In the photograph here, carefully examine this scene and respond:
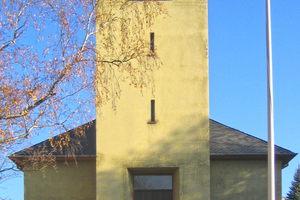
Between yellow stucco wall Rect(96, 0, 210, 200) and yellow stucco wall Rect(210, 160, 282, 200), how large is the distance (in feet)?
9.37

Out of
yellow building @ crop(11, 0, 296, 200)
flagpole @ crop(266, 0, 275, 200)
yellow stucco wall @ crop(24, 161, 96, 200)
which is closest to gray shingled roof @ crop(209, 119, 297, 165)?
yellow building @ crop(11, 0, 296, 200)

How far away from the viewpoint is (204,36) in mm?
17453

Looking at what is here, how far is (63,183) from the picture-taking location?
19.9m

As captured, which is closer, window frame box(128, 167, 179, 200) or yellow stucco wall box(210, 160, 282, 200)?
window frame box(128, 167, 179, 200)

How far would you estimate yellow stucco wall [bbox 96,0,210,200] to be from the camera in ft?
55.1

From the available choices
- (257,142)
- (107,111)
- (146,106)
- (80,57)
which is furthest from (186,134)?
(80,57)

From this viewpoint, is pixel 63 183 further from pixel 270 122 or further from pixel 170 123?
pixel 270 122

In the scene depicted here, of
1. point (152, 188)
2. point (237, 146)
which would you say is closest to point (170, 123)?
point (152, 188)

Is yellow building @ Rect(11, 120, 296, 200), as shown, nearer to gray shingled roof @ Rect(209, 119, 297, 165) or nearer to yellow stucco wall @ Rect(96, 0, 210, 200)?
gray shingled roof @ Rect(209, 119, 297, 165)

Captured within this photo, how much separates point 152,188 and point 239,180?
396 centimetres

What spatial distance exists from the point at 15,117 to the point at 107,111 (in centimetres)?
753

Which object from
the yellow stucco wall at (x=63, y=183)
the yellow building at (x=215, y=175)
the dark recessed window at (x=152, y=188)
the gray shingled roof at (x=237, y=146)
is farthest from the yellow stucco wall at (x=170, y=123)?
the yellow stucco wall at (x=63, y=183)

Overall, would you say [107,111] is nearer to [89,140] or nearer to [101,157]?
[101,157]

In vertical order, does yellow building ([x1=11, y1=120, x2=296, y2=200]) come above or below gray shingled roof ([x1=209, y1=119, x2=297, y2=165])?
below
